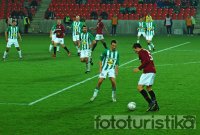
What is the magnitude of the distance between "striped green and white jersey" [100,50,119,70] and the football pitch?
3.88 ft

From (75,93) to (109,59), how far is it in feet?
8.16

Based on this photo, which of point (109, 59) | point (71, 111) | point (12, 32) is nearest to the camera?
point (71, 111)

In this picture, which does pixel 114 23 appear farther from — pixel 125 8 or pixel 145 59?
pixel 145 59


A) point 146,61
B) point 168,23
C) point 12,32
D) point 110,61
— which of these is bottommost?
point 168,23

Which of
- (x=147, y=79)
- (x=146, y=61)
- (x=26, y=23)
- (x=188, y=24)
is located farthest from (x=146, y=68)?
(x=26, y=23)

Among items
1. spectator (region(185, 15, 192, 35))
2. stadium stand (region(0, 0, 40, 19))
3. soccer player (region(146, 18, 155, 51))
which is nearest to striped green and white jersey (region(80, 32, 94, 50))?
soccer player (region(146, 18, 155, 51))

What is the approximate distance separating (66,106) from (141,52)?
9.97 ft

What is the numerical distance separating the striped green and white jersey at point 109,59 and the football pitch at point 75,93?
3.88 feet

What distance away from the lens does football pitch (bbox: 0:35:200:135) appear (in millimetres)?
14352

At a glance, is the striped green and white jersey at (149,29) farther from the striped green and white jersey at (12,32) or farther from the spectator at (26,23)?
the spectator at (26,23)

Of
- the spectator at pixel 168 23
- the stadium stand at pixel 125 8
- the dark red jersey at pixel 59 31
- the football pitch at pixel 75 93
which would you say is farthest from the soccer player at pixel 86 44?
the stadium stand at pixel 125 8

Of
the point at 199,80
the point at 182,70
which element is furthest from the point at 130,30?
the point at 199,80

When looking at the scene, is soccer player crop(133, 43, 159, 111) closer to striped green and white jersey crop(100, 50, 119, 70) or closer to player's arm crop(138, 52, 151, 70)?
Result: player's arm crop(138, 52, 151, 70)

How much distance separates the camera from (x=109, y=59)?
1766 cm
